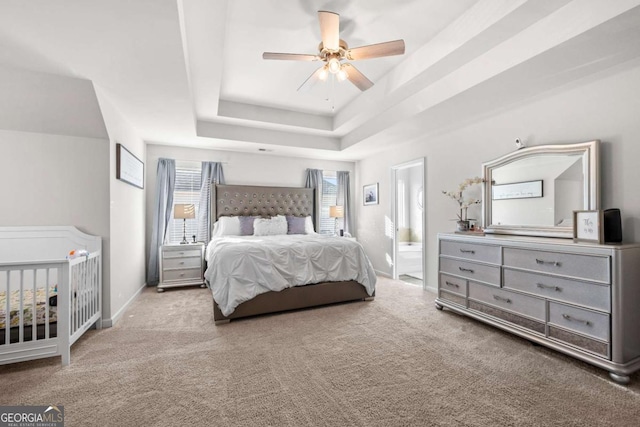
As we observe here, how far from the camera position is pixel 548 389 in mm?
1965

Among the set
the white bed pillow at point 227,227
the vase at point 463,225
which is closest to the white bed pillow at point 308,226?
the white bed pillow at point 227,227

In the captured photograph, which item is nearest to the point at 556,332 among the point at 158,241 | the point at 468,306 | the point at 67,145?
the point at 468,306

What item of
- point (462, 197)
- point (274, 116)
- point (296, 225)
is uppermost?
point (274, 116)

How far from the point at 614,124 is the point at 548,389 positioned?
2.29 metres

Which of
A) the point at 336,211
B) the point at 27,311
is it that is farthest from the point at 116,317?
the point at 336,211

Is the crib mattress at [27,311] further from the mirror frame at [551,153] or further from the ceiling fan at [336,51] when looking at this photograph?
the mirror frame at [551,153]

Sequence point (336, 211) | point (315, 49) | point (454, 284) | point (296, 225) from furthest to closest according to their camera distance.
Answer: point (336, 211)
point (296, 225)
point (454, 284)
point (315, 49)

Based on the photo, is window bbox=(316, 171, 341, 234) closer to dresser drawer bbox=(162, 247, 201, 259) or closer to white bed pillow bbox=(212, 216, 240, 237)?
white bed pillow bbox=(212, 216, 240, 237)

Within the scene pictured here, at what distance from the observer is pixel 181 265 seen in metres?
4.70

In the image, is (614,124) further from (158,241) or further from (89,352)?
(158,241)

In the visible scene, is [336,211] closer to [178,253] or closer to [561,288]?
[178,253]

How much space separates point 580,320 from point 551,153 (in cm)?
163

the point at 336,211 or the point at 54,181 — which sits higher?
the point at 54,181

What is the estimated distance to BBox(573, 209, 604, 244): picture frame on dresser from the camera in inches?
90.2
